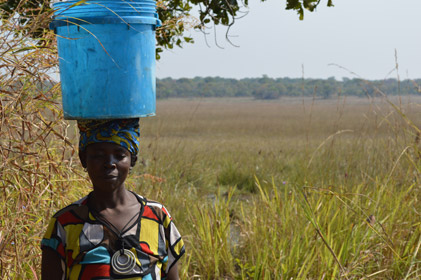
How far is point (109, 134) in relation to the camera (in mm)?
2170

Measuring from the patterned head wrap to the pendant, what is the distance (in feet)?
1.33

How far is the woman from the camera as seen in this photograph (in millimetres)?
2104

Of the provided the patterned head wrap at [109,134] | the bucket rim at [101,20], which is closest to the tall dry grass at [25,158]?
the bucket rim at [101,20]

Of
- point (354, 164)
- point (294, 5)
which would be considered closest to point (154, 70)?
point (294, 5)

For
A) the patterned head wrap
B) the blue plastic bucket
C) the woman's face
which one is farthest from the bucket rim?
the woman's face

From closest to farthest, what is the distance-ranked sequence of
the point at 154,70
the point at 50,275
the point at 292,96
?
the point at 50,275 → the point at 154,70 → the point at 292,96

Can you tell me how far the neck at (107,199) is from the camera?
2182 millimetres

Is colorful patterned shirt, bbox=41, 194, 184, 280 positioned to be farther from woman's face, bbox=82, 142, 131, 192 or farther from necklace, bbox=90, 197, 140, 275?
woman's face, bbox=82, 142, 131, 192

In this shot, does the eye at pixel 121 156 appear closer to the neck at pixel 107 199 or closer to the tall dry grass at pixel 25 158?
the neck at pixel 107 199

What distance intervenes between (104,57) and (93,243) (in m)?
0.86

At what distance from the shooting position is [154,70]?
2662 mm

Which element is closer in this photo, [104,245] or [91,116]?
[104,245]

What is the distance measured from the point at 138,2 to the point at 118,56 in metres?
0.27

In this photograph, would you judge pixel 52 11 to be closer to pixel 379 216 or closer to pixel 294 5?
pixel 294 5
